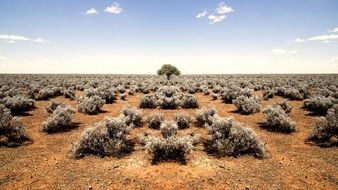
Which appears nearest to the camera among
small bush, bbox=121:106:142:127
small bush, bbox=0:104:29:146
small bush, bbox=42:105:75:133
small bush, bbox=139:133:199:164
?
small bush, bbox=139:133:199:164

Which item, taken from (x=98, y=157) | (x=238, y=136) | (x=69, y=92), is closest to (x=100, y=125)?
(x=98, y=157)

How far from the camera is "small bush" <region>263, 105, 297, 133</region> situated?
40.4ft

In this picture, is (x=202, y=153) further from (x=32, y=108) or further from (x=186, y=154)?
(x=32, y=108)

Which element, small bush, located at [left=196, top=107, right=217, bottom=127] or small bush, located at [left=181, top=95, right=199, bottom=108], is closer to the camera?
small bush, located at [left=196, top=107, right=217, bottom=127]

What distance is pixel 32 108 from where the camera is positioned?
18.7 metres

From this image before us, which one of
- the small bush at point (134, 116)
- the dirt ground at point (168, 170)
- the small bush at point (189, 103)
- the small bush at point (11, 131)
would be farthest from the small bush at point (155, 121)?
the small bush at point (189, 103)

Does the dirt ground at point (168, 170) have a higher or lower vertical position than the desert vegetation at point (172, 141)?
lower

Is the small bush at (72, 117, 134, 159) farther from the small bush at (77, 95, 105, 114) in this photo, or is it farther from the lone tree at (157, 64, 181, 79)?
the lone tree at (157, 64, 181, 79)

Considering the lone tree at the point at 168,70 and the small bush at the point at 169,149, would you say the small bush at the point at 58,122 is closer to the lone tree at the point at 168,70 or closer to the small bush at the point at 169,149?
the small bush at the point at 169,149

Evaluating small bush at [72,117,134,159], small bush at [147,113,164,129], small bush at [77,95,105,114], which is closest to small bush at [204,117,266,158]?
small bush at [72,117,134,159]

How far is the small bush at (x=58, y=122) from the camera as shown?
1215 centimetres

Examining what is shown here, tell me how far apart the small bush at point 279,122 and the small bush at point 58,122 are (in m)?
10.2

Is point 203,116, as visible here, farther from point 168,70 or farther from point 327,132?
point 168,70

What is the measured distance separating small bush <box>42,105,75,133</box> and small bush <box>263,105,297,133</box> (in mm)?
10236
